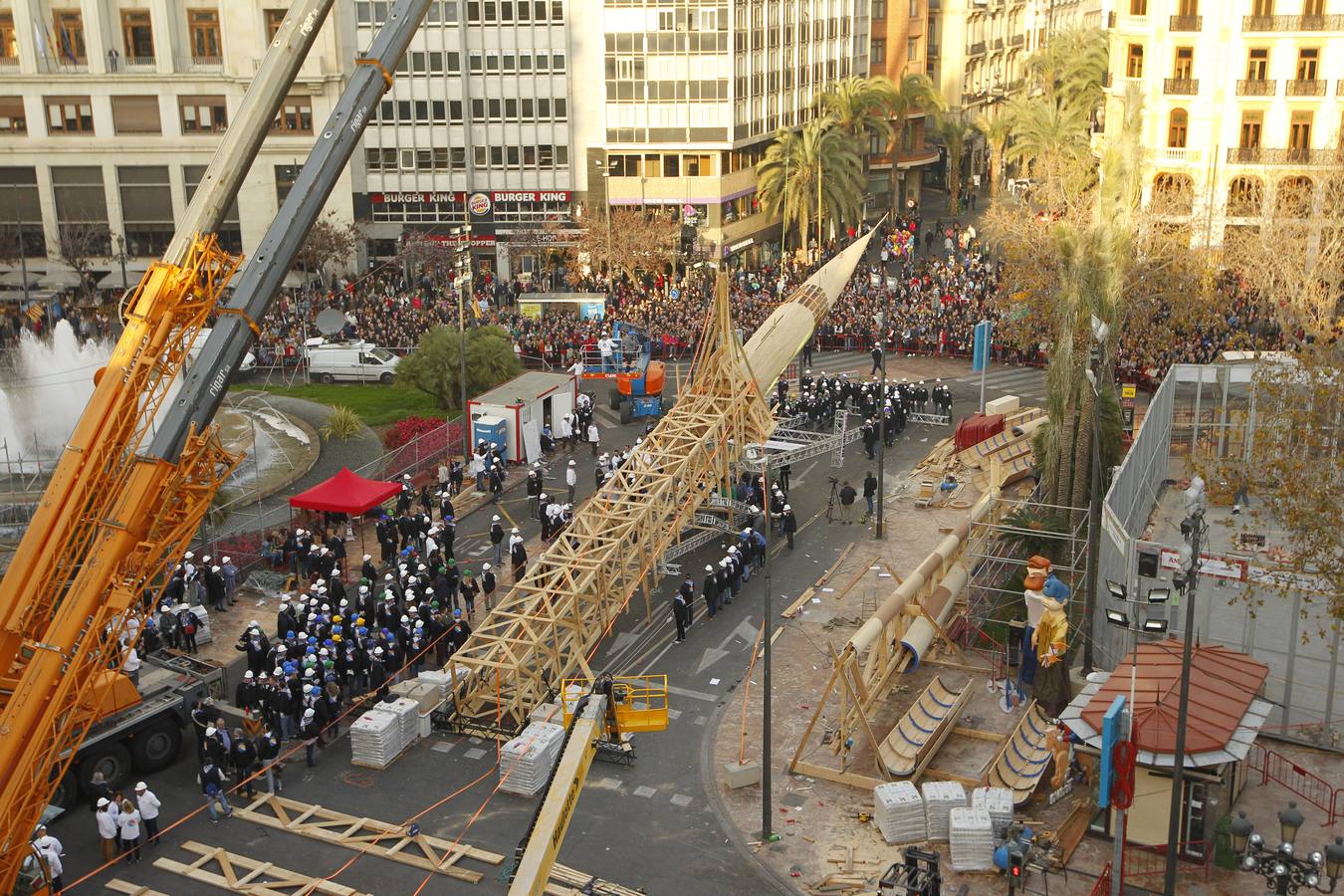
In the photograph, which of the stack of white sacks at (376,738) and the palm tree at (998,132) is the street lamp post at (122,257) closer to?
the stack of white sacks at (376,738)

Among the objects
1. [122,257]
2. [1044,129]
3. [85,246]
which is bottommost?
[122,257]

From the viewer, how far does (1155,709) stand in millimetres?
24109

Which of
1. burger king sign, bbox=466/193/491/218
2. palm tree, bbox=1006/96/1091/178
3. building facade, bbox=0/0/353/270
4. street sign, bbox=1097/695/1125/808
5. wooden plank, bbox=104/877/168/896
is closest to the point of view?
street sign, bbox=1097/695/1125/808

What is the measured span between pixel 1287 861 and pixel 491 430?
29504 millimetres

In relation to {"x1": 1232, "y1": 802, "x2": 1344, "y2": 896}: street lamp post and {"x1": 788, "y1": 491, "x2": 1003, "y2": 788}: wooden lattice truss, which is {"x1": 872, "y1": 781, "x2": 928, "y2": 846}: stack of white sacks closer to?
{"x1": 788, "y1": 491, "x2": 1003, "y2": 788}: wooden lattice truss

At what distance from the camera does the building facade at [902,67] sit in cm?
9794

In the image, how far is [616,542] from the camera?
106 ft

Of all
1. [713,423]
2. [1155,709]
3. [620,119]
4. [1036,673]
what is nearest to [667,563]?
[713,423]

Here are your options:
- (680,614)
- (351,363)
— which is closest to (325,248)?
(351,363)

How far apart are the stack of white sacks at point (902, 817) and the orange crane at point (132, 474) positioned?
1313 centimetres

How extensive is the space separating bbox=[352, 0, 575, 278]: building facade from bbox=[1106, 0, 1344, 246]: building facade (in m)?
30.7

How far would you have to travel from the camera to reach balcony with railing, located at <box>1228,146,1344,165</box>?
2431 inches

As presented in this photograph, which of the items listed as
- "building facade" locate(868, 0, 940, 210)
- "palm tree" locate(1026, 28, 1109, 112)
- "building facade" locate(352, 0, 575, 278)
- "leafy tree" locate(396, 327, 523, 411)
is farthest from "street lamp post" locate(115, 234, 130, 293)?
"palm tree" locate(1026, 28, 1109, 112)

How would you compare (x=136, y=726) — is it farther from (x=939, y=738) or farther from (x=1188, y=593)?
(x=1188, y=593)
